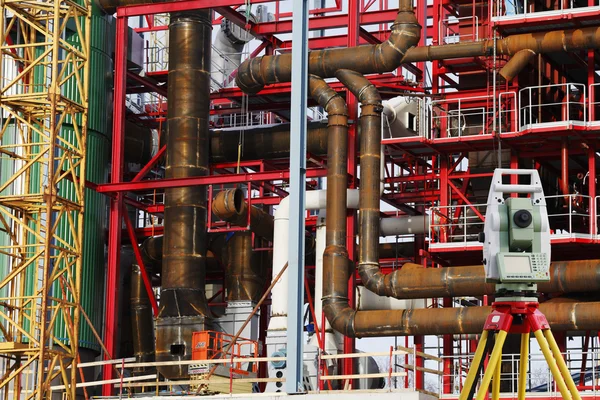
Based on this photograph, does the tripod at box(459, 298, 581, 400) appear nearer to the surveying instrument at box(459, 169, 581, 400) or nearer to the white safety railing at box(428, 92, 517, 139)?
the surveying instrument at box(459, 169, 581, 400)

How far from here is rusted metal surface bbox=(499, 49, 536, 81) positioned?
4297 cm

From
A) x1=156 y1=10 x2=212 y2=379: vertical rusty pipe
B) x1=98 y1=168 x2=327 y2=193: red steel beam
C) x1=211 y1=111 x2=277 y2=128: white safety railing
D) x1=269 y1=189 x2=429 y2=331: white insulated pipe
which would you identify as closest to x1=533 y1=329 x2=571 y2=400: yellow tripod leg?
x1=269 y1=189 x2=429 y2=331: white insulated pipe

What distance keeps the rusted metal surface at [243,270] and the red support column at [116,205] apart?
4.65 m

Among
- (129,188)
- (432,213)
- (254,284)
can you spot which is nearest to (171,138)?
(129,188)

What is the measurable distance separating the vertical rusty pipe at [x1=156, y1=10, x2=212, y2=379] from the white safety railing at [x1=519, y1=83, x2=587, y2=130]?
465 inches

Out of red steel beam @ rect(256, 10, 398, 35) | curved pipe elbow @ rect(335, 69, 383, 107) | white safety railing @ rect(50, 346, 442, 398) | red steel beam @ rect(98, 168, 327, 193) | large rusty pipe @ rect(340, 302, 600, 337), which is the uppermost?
red steel beam @ rect(256, 10, 398, 35)

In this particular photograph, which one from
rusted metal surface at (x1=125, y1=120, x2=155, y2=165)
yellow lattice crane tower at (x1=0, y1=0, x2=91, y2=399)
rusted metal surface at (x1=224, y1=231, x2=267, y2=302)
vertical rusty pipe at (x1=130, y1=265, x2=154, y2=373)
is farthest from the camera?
rusted metal surface at (x1=125, y1=120, x2=155, y2=165)

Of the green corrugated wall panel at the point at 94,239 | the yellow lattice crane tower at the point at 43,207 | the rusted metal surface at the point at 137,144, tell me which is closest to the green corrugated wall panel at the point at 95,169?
the green corrugated wall panel at the point at 94,239

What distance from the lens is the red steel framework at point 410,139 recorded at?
43250mm

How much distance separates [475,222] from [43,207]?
46.8 ft

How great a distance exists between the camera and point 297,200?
38.5m

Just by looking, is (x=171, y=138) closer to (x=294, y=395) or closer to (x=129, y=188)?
(x=129, y=188)

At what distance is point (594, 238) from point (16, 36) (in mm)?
24102

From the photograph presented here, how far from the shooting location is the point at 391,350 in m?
37.0
